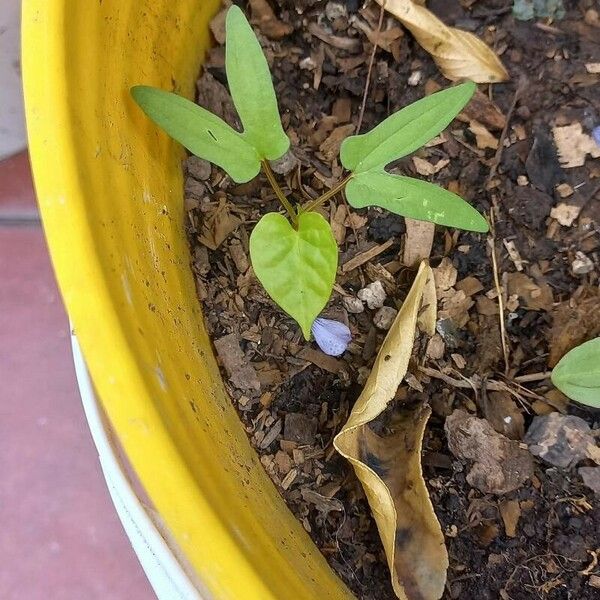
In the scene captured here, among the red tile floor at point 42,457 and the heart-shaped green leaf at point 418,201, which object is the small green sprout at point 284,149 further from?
the red tile floor at point 42,457

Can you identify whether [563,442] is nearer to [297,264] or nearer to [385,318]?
[385,318]

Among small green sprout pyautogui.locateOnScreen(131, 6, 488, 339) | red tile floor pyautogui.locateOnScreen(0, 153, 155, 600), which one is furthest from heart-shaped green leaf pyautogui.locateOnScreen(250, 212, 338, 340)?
red tile floor pyautogui.locateOnScreen(0, 153, 155, 600)

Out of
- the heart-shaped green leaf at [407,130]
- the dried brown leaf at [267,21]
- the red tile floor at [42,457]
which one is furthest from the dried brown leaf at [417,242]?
the red tile floor at [42,457]

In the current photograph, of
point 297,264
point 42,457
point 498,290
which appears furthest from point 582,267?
point 42,457

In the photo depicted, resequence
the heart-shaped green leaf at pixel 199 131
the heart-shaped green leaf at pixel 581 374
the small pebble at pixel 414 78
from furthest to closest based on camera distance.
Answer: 1. the small pebble at pixel 414 78
2. the heart-shaped green leaf at pixel 581 374
3. the heart-shaped green leaf at pixel 199 131

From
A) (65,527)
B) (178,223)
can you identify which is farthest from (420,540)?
(65,527)
